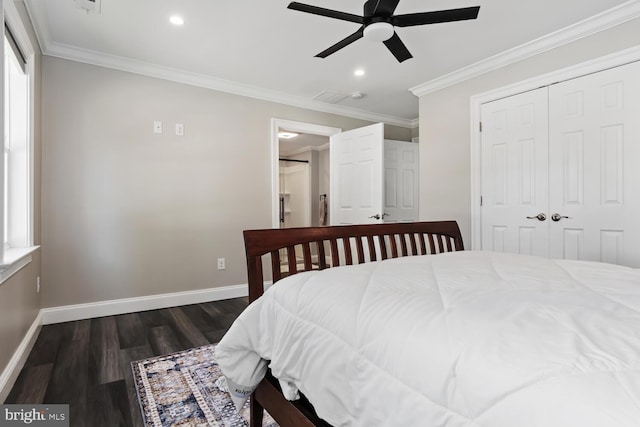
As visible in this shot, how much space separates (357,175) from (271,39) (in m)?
1.97

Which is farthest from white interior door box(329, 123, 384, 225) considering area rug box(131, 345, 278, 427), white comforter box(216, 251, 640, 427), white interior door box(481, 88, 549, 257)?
white comforter box(216, 251, 640, 427)

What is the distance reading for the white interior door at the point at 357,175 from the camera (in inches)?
160

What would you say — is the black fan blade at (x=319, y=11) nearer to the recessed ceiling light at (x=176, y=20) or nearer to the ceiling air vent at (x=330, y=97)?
the recessed ceiling light at (x=176, y=20)

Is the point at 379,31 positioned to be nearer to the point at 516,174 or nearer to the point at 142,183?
the point at 516,174

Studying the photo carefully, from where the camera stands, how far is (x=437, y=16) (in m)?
1.95

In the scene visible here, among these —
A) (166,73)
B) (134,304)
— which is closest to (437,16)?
(166,73)

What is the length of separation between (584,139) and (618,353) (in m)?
2.78

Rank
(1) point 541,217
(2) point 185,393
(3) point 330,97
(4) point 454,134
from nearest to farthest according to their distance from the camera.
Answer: (2) point 185,393 < (1) point 541,217 < (4) point 454,134 < (3) point 330,97

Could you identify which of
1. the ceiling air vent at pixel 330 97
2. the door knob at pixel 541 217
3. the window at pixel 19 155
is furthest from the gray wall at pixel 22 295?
the door knob at pixel 541 217

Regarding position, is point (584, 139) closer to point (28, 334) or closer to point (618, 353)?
point (618, 353)

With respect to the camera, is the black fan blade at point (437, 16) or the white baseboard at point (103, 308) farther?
the white baseboard at point (103, 308)

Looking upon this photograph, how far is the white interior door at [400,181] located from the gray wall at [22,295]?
138 inches

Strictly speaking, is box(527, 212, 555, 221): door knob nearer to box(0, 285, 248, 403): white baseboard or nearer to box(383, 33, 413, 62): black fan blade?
box(383, 33, 413, 62): black fan blade

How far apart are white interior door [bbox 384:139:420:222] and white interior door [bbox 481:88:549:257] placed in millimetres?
1308
